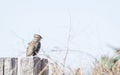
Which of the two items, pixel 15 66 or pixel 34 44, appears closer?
pixel 15 66

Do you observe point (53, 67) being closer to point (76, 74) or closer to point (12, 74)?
point (76, 74)

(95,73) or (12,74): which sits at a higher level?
(95,73)

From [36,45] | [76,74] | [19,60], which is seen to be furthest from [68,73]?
[36,45]

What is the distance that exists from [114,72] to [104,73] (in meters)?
0.06

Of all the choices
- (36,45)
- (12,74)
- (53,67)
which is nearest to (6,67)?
(12,74)

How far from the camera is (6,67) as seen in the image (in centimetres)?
234

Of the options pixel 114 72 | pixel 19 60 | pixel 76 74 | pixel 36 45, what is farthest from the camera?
pixel 36 45

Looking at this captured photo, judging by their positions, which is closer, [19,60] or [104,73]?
[104,73]

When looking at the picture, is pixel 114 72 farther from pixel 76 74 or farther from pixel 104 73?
pixel 76 74

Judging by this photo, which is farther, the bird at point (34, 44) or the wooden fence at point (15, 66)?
the bird at point (34, 44)

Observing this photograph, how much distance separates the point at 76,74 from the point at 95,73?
0.13m

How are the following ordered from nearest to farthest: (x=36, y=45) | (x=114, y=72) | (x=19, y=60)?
(x=114, y=72), (x=19, y=60), (x=36, y=45)

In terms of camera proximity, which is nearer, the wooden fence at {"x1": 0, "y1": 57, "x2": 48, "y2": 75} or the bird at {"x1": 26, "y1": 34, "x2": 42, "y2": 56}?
the wooden fence at {"x1": 0, "y1": 57, "x2": 48, "y2": 75}

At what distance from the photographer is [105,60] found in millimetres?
1871
